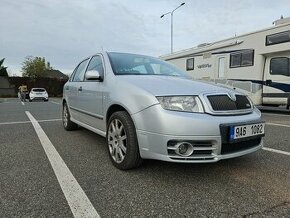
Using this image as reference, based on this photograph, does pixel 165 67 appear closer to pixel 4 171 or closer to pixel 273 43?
pixel 4 171

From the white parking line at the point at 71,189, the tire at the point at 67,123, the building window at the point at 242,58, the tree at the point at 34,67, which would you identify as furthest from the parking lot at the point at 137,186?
the tree at the point at 34,67

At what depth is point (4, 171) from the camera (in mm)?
3826

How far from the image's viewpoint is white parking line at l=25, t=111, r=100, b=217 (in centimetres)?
271

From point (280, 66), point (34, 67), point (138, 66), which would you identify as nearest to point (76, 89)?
point (138, 66)

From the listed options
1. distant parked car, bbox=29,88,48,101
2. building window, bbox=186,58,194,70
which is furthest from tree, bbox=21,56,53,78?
building window, bbox=186,58,194,70

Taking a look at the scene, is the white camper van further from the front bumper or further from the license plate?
the front bumper

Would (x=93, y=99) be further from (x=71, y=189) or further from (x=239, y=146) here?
(x=239, y=146)

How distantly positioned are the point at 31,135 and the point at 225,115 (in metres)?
4.39

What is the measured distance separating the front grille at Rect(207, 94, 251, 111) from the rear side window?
2965mm

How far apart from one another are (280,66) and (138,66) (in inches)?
331

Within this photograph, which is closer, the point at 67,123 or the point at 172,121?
the point at 172,121

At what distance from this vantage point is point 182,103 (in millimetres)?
3316

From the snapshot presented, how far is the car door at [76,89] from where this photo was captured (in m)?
5.71

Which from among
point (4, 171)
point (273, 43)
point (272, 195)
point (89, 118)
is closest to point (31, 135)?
point (89, 118)
